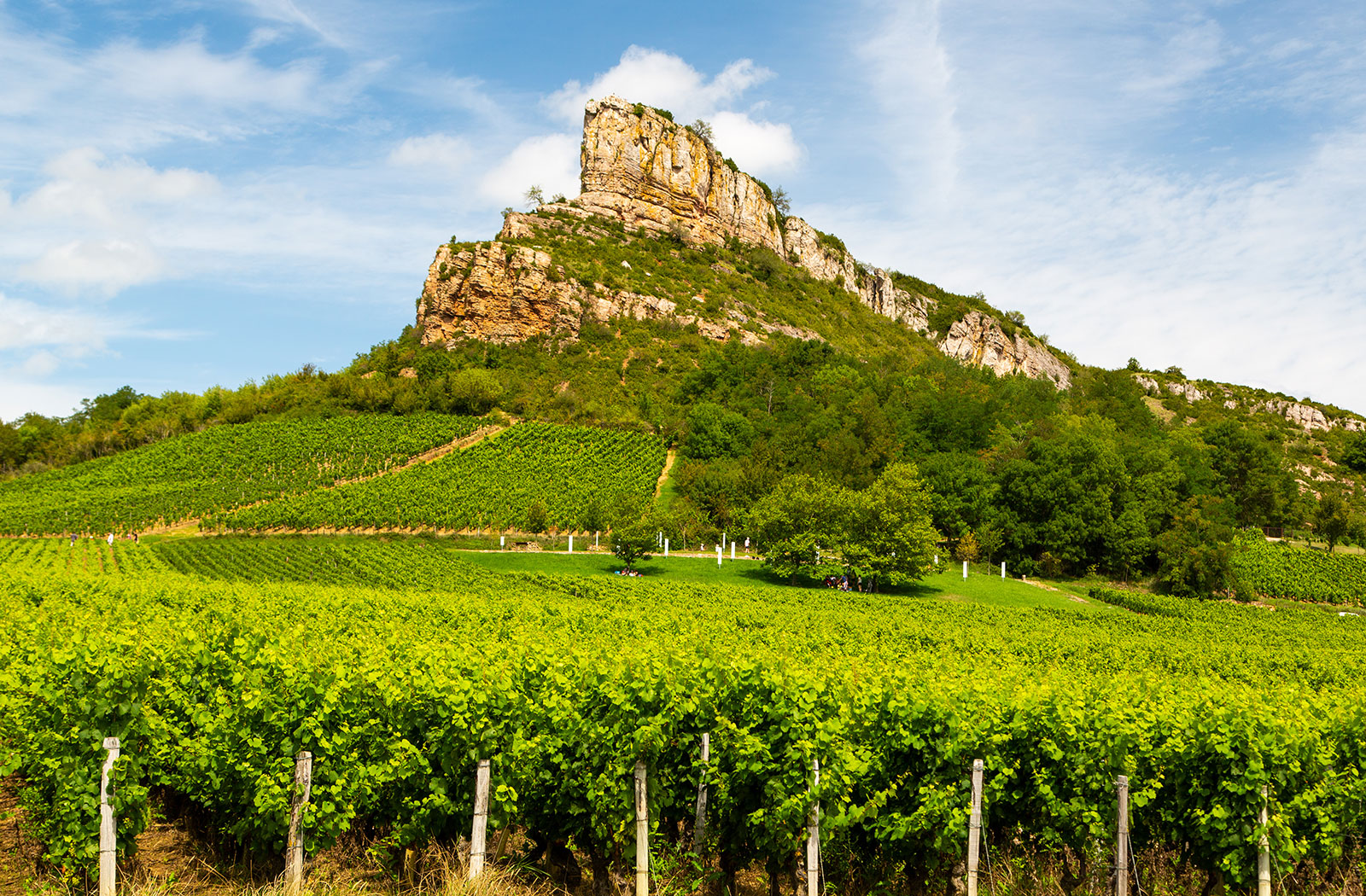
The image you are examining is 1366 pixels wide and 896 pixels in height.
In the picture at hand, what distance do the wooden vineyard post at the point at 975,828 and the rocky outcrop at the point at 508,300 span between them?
8900cm

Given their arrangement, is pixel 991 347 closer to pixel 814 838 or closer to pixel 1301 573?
pixel 1301 573

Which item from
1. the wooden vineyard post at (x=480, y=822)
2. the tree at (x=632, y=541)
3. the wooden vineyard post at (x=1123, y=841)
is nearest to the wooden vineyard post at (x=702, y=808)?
the wooden vineyard post at (x=480, y=822)

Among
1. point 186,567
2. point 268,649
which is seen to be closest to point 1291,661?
point 268,649

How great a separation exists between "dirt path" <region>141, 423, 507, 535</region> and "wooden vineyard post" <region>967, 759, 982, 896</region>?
2126 inches

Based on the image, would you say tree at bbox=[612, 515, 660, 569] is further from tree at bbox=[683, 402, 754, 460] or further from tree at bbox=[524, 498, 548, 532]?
tree at bbox=[683, 402, 754, 460]

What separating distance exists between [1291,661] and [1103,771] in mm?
15860

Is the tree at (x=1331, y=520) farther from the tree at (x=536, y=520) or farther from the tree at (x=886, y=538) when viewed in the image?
the tree at (x=536, y=520)

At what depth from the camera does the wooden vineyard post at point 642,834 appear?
715 centimetres

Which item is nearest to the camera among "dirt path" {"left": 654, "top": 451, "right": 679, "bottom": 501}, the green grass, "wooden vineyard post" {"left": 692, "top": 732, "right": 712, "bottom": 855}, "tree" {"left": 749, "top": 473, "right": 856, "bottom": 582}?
"wooden vineyard post" {"left": 692, "top": 732, "right": 712, "bottom": 855}

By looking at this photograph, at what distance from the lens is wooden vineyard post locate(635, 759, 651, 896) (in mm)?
7148

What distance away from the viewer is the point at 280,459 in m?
67.0

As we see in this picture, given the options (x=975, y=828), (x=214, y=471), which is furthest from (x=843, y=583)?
(x=214, y=471)

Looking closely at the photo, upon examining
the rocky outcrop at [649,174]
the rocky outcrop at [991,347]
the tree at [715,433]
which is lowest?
the tree at [715,433]

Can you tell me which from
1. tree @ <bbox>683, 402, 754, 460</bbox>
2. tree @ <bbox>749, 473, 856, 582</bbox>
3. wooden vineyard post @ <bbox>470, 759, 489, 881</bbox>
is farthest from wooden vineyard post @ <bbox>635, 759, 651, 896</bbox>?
tree @ <bbox>683, 402, 754, 460</bbox>
